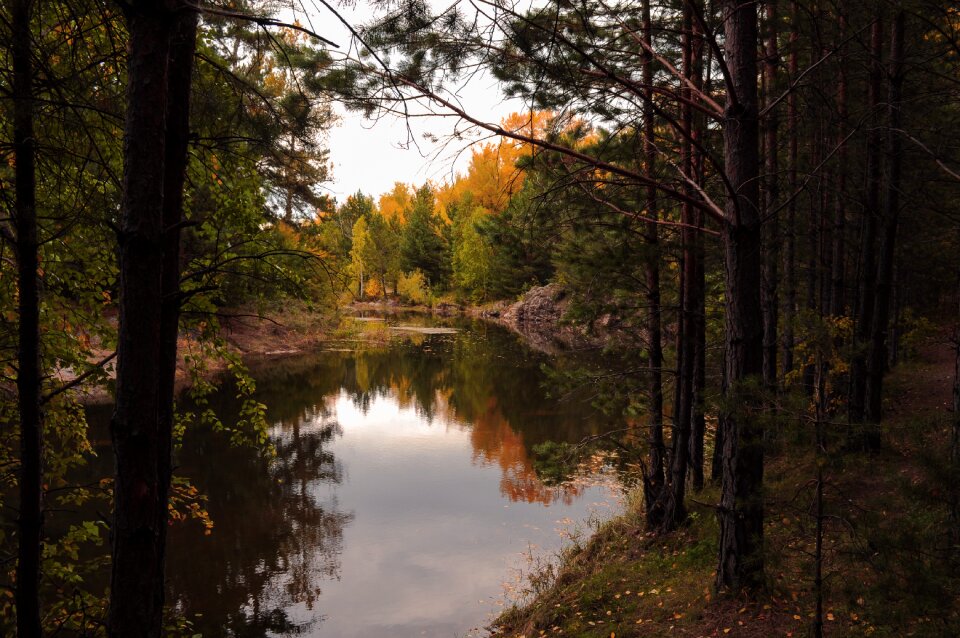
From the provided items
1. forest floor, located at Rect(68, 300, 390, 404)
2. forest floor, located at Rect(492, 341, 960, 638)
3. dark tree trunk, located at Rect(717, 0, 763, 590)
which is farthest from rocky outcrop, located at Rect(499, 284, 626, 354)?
dark tree trunk, located at Rect(717, 0, 763, 590)

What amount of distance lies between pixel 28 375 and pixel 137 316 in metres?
1.80

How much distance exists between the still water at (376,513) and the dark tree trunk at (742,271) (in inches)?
135

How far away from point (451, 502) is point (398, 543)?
76.6 inches

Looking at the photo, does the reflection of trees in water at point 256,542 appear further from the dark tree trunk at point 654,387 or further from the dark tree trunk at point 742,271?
the dark tree trunk at point 742,271

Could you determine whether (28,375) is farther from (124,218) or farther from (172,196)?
(124,218)

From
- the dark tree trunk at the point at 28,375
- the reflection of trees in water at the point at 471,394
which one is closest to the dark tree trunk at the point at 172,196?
the dark tree trunk at the point at 28,375

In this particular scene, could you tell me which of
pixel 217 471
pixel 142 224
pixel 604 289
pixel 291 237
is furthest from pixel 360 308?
pixel 142 224

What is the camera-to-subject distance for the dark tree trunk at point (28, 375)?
350 centimetres

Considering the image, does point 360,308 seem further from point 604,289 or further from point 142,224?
point 142,224

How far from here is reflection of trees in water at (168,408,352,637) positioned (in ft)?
26.7

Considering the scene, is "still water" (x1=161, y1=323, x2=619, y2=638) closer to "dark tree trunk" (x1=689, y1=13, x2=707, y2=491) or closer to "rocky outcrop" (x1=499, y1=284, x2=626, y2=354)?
"dark tree trunk" (x1=689, y1=13, x2=707, y2=491)

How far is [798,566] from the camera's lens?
5852 mm

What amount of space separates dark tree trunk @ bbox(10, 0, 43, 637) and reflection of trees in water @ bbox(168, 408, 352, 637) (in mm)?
4645

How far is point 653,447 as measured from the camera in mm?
8555
